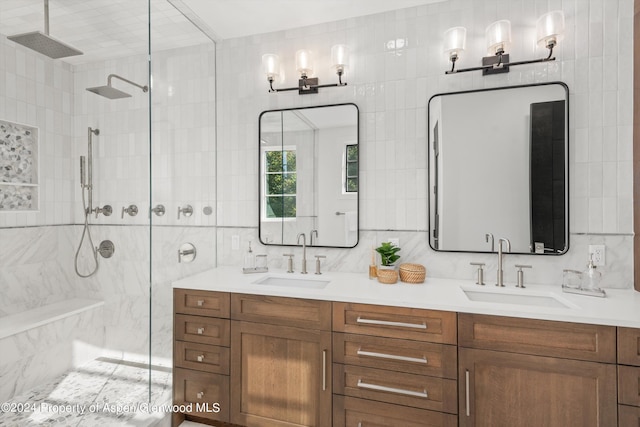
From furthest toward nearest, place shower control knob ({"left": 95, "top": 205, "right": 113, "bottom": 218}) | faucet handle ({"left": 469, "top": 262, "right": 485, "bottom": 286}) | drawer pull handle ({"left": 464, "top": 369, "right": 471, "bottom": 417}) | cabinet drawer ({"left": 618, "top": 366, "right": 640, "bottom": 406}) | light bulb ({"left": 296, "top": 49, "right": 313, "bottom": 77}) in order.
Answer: light bulb ({"left": 296, "top": 49, "right": 313, "bottom": 77}) → shower control knob ({"left": 95, "top": 205, "right": 113, "bottom": 218}) → faucet handle ({"left": 469, "top": 262, "right": 485, "bottom": 286}) → drawer pull handle ({"left": 464, "top": 369, "right": 471, "bottom": 417}) → cabinet drawer ({"left": 618, "top": 366, "right": 640, "bottom": 406})

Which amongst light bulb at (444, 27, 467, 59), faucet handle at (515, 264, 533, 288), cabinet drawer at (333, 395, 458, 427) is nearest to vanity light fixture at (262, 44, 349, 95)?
light bulb at (444, 27, 467, 59)

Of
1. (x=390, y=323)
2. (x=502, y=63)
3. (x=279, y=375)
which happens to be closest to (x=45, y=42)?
(x=279, y=375)

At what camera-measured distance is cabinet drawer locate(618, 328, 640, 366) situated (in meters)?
1.29

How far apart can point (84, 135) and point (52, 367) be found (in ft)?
4.90

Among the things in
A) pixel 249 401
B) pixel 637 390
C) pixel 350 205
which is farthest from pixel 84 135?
pixel 637 390

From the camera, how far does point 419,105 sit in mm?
2084

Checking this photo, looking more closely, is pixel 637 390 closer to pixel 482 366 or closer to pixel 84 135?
pixel 482 366

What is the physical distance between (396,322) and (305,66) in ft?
5.93

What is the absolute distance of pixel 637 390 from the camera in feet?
4.23

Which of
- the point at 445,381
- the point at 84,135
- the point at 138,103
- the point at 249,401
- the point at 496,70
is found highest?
the point at 496,70

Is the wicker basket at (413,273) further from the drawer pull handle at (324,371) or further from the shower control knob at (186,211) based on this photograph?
the shower control knob at (186,211)

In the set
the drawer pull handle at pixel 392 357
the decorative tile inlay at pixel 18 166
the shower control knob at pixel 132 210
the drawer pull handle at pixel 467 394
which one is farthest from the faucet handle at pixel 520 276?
the decorative tile inlay at pixel 18 166

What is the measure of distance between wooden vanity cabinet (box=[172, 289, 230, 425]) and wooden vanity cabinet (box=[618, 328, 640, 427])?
75.7 inches

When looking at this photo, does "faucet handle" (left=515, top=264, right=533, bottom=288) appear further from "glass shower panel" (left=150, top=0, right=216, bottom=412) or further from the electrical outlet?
"glass shower panel" (left=150, top=0, right=216, bottom=412)
